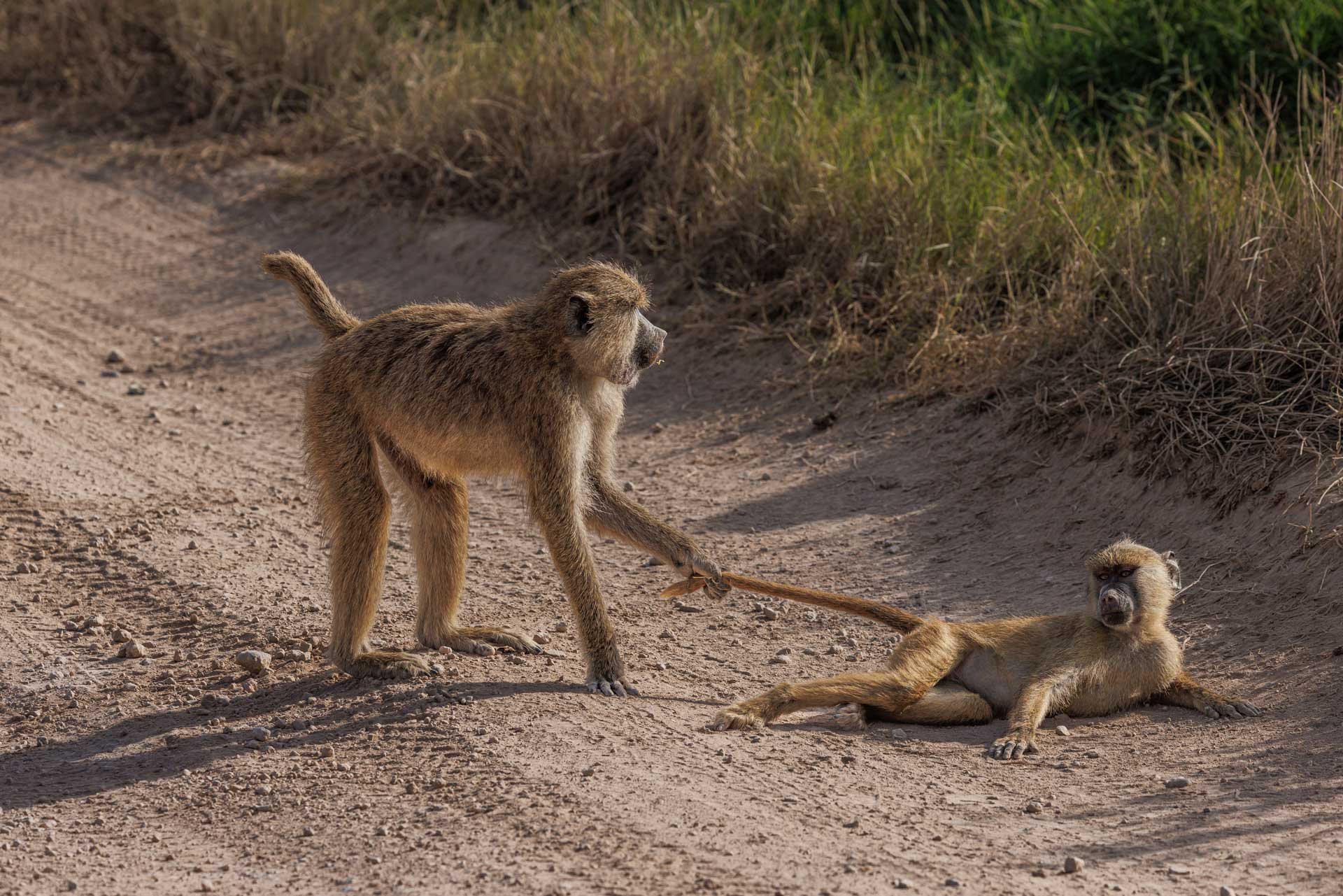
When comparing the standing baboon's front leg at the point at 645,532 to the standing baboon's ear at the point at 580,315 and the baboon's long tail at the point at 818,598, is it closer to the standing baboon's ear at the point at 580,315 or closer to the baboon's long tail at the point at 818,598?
the baboon's long tail at the point at 818,598

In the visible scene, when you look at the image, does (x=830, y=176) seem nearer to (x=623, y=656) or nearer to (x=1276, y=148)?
(x=1276, y=148)

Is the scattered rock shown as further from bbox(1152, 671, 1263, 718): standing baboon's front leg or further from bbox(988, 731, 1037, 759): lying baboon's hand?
bbox(1152, 671, 1263, 718): standing baboon's front leg

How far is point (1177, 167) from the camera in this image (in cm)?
879

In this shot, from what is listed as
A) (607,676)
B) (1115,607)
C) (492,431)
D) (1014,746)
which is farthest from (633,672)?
(1115,607)

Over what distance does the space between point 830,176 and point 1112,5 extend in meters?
2.50

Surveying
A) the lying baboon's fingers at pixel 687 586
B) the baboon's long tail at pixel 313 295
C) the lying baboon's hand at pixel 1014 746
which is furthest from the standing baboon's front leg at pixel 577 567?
the lying baboon's hand at pixel 1014 746

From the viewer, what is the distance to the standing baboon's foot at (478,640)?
5.55 m

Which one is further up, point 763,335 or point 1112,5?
point 1112,5

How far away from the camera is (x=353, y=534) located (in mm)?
5219

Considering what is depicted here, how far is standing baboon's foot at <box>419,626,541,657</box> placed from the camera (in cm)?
555

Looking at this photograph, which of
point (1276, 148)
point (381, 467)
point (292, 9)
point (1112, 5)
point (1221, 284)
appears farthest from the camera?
point (292, 9)

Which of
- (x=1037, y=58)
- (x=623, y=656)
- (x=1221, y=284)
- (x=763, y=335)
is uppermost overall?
(x=1037, y=58)

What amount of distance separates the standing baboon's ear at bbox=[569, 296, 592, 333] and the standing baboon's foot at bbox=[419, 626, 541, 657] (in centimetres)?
122

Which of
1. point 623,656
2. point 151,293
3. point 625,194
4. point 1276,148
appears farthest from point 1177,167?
point 151,293
